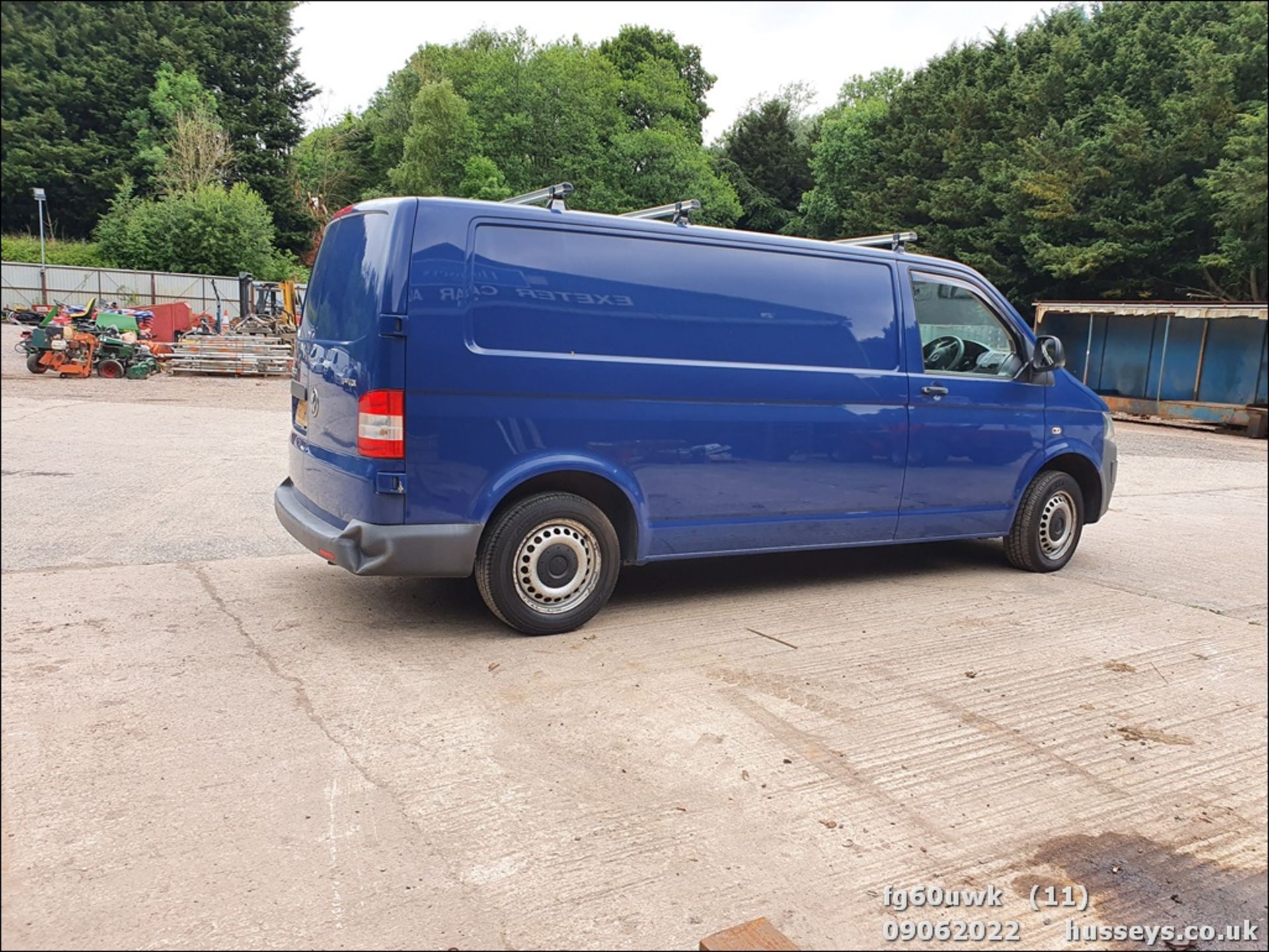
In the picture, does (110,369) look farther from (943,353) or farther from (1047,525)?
(1047,525)

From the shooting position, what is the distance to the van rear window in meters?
4.69

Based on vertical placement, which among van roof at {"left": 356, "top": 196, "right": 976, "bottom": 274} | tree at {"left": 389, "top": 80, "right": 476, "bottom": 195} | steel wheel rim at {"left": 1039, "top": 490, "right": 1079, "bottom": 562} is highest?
tree at {"left": 389, "top": 80, "right": 476, "bottom": 195}

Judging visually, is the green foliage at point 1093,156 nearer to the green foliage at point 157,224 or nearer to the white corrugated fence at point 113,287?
the white corrugated fence at point 113,287

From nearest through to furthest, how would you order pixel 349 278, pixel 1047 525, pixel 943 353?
pixel 349 278 < pixel 943 353 < pixel 1047 525

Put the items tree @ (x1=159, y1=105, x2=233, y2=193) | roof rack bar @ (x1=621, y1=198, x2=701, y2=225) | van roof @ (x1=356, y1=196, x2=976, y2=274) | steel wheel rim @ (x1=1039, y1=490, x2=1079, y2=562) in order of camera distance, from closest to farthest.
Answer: tree @ (x1=159, y1=105, x2=233, y2=193) → van roof @ (x1=356, y1=196, x2=976, y2=274) → roof rack bar @ (x1=621, y1=198, x2=701, y2=225) → steel wheel rim @ (x1=1039, y1=490, x2=1079, y2=562)

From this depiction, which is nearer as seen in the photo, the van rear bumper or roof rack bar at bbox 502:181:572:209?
the van rear bumper

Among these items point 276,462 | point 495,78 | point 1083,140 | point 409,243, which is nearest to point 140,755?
point 409,243

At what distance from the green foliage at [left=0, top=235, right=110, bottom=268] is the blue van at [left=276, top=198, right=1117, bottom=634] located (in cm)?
274

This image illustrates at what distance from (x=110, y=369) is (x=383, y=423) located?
2075 centimetres

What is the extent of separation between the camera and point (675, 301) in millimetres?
5348

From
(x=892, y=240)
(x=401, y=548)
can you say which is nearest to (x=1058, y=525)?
(x=892, y=240)

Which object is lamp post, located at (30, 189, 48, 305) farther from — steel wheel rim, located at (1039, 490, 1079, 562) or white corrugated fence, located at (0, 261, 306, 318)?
steel wheel rim, located at (1039, 490, 1079, 562)

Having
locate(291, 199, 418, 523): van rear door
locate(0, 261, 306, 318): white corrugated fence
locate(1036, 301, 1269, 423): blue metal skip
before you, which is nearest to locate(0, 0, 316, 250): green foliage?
locate(0, 261, 306, 318): white corrugated fence

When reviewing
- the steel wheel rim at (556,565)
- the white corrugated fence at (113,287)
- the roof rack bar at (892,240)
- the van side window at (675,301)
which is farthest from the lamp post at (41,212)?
the roof rack bar at (892,240)
